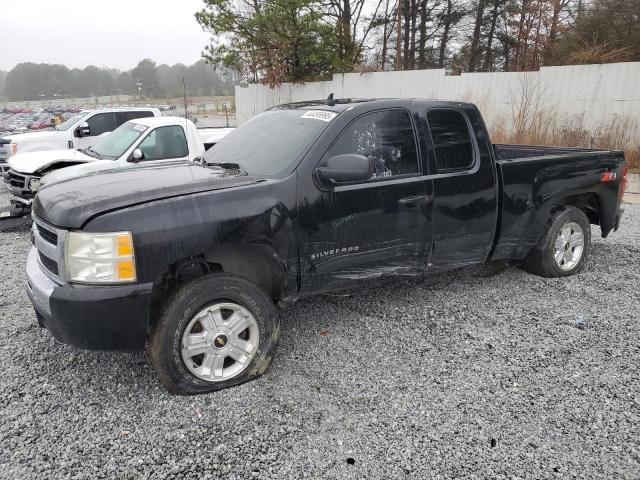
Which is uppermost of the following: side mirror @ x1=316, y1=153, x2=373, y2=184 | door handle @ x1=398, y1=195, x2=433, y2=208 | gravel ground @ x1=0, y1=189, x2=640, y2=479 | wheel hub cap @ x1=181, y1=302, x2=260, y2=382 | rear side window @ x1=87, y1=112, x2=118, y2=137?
side mirror @ x1=316, y1=153, x2=373, y2=184

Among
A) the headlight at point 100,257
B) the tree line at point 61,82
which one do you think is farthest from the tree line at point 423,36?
the tree line at point 61,82

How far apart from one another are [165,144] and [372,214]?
5052 millimetres

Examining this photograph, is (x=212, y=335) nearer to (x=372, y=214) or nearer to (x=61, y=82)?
(x=372, y=214)

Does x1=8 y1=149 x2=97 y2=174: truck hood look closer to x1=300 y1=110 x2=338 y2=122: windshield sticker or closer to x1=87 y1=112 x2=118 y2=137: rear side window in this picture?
x1=87 y1=112 x2=118 y2=137: rear side window

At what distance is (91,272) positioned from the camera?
2.76m

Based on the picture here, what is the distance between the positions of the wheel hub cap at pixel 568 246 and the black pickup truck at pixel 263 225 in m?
0.46

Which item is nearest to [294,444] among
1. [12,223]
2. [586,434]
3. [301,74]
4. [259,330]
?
[259,330]

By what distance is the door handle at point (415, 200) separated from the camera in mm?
3748

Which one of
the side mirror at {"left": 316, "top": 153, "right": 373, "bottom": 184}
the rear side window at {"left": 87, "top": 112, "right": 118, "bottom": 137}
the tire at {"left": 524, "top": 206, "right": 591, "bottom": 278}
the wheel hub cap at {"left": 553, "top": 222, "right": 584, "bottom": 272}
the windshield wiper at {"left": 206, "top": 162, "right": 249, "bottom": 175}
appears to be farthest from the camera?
the rear side window at {"left": 87, "top": 112, "right": 118, "bottom": 137}

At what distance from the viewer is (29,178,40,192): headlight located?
695 cm

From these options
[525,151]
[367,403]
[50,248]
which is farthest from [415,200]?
[525,151]

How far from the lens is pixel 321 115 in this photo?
12.2 feet

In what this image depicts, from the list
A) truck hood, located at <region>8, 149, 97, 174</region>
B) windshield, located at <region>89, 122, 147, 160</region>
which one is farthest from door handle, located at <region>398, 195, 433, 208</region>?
truck hood, located at <region>8, 149, 97, 174</region>

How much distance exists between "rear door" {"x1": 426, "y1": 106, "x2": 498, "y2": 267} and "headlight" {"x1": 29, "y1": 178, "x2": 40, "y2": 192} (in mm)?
5794
